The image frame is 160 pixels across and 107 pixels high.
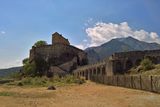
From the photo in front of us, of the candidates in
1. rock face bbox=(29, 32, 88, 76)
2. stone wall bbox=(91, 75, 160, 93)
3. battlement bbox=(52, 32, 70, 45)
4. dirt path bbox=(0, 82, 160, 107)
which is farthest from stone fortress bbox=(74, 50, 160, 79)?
battlement bbox=(52, 32, 70, 45)

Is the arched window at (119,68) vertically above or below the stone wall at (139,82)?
above

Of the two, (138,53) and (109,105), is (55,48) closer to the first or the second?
(138,53)

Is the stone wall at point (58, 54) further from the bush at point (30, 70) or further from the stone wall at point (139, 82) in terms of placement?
the stone wall at point (139, 82)

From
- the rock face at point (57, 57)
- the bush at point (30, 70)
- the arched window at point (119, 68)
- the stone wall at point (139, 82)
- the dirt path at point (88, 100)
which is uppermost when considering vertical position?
the rock face at point (57, 57)

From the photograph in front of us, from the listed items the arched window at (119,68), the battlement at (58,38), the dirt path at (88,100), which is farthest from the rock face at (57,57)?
the dirt path at (88,100)

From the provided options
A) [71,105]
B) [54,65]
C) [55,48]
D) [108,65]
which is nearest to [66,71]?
[54,65]

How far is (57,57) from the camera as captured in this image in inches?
5354

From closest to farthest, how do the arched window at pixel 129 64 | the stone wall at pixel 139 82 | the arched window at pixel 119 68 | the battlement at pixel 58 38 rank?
1. the stone wall at pixel 139 82
2. the arched window at pixel 119 68
3. the arched window at pixel 129 64
4. the battlement at pixel 58 38

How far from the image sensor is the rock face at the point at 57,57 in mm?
128125

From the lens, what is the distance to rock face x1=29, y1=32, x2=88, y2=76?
128 metres

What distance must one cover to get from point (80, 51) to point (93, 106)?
116159mm

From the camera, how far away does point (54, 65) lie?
421 ft

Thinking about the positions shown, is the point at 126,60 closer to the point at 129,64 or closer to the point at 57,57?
the point at 129,64

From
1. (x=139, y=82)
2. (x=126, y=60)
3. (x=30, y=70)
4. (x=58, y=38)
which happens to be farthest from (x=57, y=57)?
(x=139, y=82)
